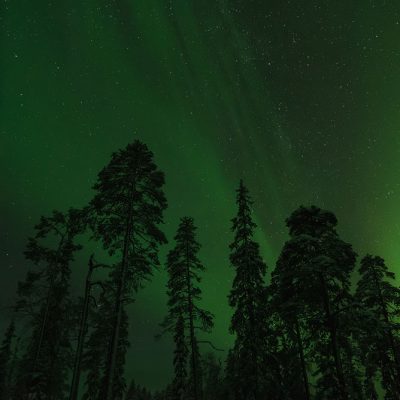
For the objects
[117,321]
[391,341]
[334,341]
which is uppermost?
[391,341]

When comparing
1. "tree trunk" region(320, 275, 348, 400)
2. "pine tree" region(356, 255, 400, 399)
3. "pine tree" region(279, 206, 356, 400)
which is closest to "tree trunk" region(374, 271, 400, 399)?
"pine tree" region(356, 255, 400, 399)

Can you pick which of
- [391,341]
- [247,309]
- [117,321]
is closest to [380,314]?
[391,341]

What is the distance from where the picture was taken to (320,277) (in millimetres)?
15078

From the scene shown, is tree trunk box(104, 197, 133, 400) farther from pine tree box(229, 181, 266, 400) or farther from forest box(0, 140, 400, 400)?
pine tree box(229, 181, 266, 400)

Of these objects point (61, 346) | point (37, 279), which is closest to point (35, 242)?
point (37, 279)

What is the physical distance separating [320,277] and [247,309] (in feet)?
24.4

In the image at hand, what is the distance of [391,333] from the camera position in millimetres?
22844

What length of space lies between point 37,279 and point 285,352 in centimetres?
1691

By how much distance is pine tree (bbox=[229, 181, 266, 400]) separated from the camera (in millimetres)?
19250

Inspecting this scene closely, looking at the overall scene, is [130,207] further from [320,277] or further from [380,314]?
Answer: [380,314]

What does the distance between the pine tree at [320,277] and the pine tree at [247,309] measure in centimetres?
388

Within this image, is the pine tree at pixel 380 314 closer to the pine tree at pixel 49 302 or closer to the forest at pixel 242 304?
the forest at pixel 242 304

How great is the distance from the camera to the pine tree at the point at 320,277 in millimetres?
14266

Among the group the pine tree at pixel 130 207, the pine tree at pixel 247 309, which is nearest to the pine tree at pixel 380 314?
the pine tree at pixel 247 309
